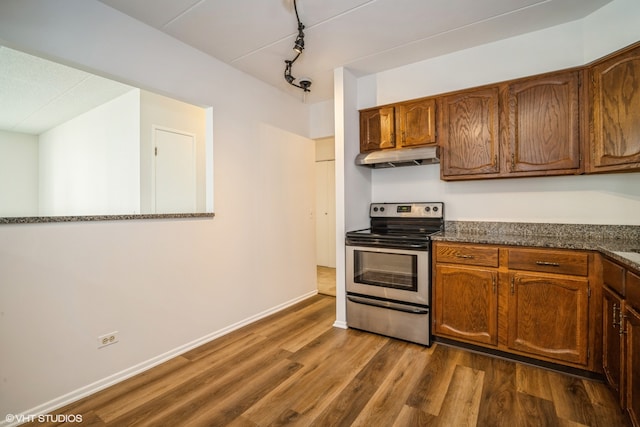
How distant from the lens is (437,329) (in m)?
2.41

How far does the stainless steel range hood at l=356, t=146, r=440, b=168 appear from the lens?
100 inches

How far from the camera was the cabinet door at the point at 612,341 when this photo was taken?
1562 millimetres

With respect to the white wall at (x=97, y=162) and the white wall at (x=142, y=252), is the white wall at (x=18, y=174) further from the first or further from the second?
the white wall at (x=142, y=252)

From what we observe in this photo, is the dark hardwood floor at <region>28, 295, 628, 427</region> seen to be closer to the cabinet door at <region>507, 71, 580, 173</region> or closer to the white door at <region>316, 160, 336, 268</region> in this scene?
the cabinet door at <region>507, 71, 580, 173</region>

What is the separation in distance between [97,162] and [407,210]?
3824 mm

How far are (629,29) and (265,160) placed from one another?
3.03m

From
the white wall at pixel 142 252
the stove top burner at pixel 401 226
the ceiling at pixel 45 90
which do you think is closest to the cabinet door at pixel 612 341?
the stove top burner at pixel 401 226

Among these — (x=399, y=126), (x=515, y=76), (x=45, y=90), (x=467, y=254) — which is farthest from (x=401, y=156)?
(x=45, y=90)

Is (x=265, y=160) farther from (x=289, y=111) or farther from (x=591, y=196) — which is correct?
(x=591, y=196)

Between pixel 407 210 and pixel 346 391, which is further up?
pixel 407 210

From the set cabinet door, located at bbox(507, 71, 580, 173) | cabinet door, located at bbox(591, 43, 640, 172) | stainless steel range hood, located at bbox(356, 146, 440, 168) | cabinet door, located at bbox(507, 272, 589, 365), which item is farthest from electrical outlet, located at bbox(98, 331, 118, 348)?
cabinet door, located at bbox(591, 43, 640, 172)

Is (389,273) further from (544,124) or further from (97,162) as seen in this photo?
(97,162)

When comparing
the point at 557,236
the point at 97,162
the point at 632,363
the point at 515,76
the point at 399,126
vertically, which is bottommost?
the point at 632,363

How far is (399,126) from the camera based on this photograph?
111 inches
